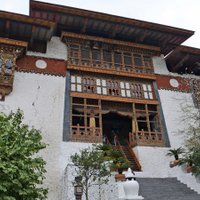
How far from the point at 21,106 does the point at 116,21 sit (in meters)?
6.49

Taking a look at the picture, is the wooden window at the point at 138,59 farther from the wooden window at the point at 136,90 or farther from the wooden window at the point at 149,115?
the wooden window at the point at 149,115

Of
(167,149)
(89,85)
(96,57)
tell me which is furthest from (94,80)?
(167,149)

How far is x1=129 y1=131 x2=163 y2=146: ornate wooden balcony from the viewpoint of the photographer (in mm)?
12734

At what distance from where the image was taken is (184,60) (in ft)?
51.6

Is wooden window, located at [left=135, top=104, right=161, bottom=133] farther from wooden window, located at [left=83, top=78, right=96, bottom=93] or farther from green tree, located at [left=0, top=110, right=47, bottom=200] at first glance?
green tree, located at [left=0, top=110, right=47, bottom=200]

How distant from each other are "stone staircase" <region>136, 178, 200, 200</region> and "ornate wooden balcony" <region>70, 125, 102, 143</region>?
2.74m

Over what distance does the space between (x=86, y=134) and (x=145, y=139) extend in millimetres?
2836

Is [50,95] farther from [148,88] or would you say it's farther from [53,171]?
[148,88]

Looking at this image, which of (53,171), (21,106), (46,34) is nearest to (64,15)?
(46,34)

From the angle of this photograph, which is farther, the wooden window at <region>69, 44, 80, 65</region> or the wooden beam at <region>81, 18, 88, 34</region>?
the wooden beam at <region>81, 18, 88, 34</region>

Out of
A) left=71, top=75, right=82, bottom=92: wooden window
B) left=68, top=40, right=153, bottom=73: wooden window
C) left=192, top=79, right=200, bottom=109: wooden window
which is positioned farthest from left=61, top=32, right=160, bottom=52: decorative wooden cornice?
left=192, top=79, right=200, bottom=109: wooden window

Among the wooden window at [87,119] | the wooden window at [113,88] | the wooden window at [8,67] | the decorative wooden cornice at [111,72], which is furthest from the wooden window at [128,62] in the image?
the wooden window at [8,67]

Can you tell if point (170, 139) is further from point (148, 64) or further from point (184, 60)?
point (184, 60)

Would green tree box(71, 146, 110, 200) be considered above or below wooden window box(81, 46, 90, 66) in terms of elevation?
below
